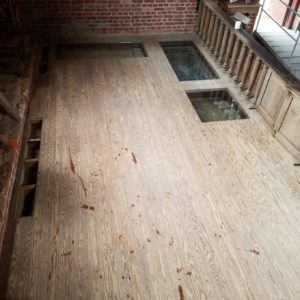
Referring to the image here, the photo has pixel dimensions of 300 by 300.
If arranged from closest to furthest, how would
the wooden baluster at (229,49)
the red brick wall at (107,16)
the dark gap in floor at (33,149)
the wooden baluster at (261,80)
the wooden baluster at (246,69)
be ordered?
the dark gap in floor at (33,149)
the wooden baluster at (261,80)
the wooden baluster at (246,69)
the wooden baluster at (229,49)
the red brick wall at (107,16)

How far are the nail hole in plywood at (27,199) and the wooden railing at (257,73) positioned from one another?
2.57m

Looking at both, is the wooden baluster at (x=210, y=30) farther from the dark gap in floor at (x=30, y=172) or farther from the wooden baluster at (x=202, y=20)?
the dark gap in floor at (x=30, y=172)

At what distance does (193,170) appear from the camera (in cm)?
288

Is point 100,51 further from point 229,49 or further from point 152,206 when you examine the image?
point 152,206

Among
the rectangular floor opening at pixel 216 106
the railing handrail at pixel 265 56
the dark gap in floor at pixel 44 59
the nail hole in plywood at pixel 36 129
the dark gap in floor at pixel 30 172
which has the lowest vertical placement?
the rectangular floor opening at pixel 216 106

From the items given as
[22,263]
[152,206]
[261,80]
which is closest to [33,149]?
[22,263]

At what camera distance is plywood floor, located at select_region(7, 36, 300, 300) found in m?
2.07

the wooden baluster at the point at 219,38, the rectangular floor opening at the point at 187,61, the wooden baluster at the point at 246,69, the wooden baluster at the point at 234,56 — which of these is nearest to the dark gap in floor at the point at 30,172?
the rectangular floor opening at the point at 187,61

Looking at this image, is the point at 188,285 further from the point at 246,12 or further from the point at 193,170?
the point at 246,12

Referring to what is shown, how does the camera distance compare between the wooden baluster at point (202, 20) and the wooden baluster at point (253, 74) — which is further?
the wooden baluster at point (202, 20)

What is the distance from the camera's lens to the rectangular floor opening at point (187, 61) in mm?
4469

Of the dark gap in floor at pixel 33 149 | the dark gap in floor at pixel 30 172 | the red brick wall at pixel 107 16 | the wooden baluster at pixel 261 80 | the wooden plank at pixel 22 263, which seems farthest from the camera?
the red brick wall at pixel 107 16

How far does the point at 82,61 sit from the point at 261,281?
12.0 feet

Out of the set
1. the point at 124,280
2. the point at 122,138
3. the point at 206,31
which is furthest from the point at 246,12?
the point at 124,280
